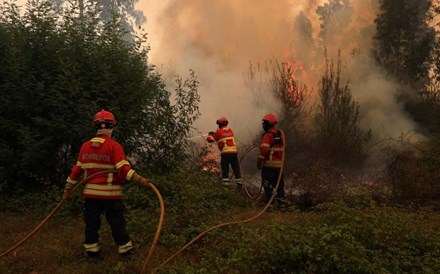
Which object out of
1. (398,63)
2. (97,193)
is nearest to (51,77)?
(97,193)

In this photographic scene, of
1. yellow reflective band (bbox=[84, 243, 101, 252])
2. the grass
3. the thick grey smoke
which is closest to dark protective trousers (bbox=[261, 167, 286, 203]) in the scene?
the grass

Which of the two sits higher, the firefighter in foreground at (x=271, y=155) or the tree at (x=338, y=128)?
the tree at (x=338, y=128)

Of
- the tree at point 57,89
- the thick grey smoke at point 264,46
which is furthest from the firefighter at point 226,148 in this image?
the thick grey smoke at point 264,46

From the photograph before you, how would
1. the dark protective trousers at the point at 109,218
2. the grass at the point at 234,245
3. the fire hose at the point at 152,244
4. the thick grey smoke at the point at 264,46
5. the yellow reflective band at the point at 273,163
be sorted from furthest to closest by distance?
the thick grey smoke at the point at 264,46 < the yellow reflective band at the point at 273,163 < the dark protective trousers at the point at 109,218 < the grass at the point at 234,245 < the fire hose at the point at 152,244

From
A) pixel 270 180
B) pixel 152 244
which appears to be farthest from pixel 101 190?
pixel 270 180

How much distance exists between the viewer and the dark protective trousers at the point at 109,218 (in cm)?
544

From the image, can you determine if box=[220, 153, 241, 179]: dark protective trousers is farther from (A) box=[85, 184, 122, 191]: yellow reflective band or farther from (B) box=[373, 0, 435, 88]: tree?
(B) box=[373, 0, 435, 88]: tree

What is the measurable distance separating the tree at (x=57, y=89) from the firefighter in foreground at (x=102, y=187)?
11.0 feet

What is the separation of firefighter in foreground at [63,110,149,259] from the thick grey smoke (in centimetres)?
1258

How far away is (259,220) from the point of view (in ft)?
25.3

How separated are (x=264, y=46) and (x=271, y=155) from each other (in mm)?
13258

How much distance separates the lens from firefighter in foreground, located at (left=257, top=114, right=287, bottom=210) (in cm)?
910

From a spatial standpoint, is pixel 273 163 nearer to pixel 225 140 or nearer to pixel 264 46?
pixel 225 140

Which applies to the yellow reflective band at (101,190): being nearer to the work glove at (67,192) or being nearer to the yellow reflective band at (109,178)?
the yellow reflective band at (109,178)
